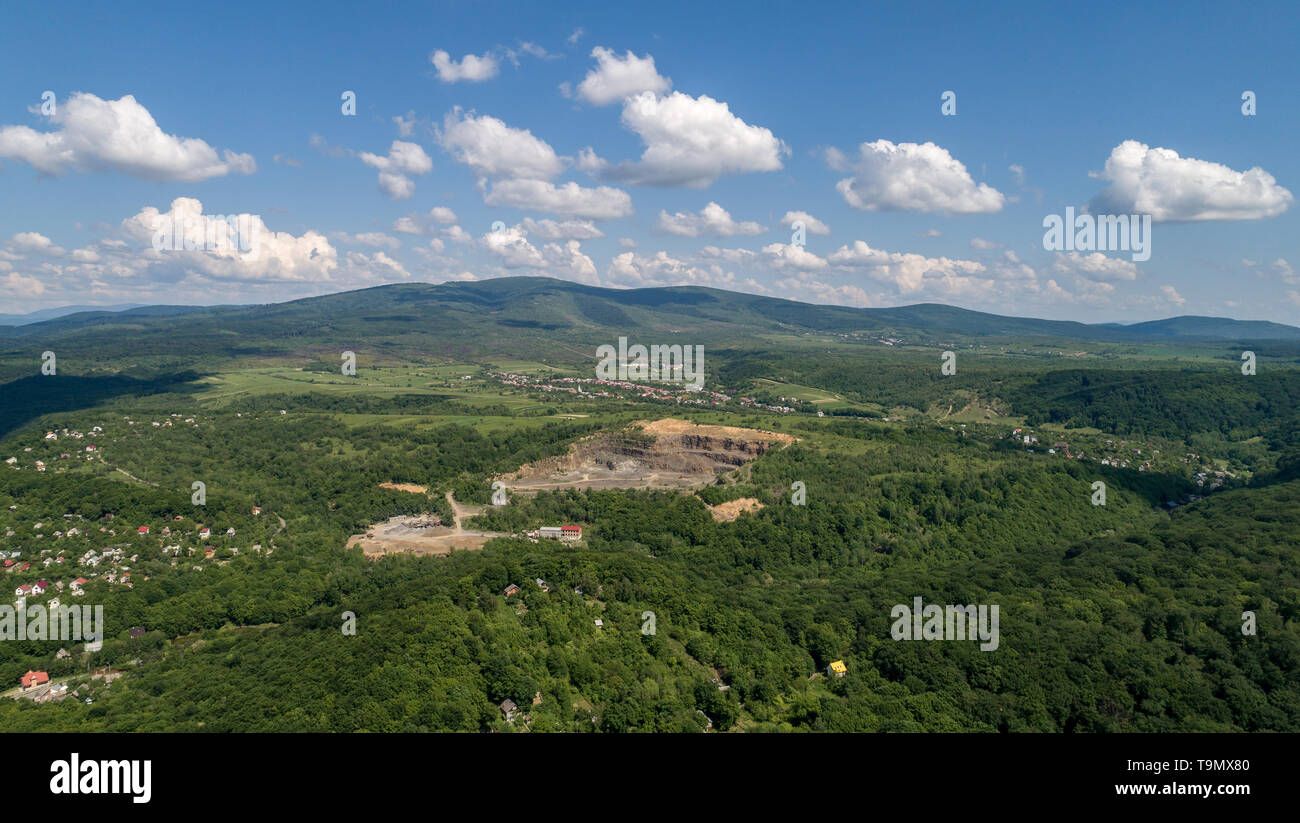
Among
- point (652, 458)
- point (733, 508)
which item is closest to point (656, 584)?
point (733, 508)

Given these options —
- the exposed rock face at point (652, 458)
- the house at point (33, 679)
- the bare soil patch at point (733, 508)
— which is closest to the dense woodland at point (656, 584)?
the house at point (33, 679)

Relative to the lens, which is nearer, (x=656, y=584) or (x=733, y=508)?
(x=656, y=584)

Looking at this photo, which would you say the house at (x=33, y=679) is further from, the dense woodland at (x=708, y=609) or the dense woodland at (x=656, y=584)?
the dense woodland at (x=708, y=609)

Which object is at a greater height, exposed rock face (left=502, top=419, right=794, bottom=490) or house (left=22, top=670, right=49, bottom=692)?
exposed rock face (left=502, top=419, right=794, bottom=490)

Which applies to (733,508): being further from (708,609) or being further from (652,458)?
(708,609)

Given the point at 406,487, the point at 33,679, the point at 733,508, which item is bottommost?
the point at 33,679

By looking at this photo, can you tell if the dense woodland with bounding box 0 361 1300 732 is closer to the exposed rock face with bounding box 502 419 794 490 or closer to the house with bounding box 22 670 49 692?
the house with bounding box 22 670 49 692

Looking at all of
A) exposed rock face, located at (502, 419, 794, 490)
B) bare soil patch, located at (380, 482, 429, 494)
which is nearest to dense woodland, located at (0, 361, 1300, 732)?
bare soil patch, located at (380, 482, 429, 494)

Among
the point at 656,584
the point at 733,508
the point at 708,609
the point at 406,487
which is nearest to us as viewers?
the point at 708,609
